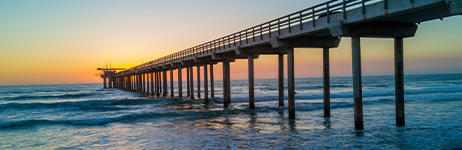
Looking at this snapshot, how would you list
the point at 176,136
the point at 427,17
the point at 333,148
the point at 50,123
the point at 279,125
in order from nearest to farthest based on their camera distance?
1. the point at 333,148
2. the point at 427,17
3. the point at 176,136
4. the point at 279,125
5. the point at 50,123

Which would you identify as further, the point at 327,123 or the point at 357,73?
the point at 327,123

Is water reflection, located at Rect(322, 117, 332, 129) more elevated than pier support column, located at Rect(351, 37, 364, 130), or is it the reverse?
pier support column, located at Rect(351, 37, 364, 130)

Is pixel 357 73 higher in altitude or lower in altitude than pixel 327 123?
higher

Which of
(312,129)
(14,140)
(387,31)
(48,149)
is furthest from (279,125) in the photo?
(14,140)

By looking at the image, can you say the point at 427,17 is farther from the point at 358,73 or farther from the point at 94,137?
the point at 94,137

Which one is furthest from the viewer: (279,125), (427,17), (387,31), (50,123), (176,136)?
(50,123)

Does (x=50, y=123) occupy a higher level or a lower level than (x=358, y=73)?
lower

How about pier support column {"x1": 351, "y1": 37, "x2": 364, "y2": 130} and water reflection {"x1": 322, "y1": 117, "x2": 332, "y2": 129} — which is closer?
pier support column {"x1": 351, "y1": 37, "x2": 364, "y2": 130}

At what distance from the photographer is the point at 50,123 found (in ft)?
66.0

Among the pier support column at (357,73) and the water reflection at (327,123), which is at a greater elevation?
the pier support column at (357,73)

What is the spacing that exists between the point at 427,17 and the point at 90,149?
12.2m

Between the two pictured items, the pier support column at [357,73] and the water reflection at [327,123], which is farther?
the water reflection at [327,123]

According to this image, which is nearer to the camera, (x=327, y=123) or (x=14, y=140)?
(x=14, y=140)

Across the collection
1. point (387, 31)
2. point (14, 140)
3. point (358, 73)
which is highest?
point (387, 31)
